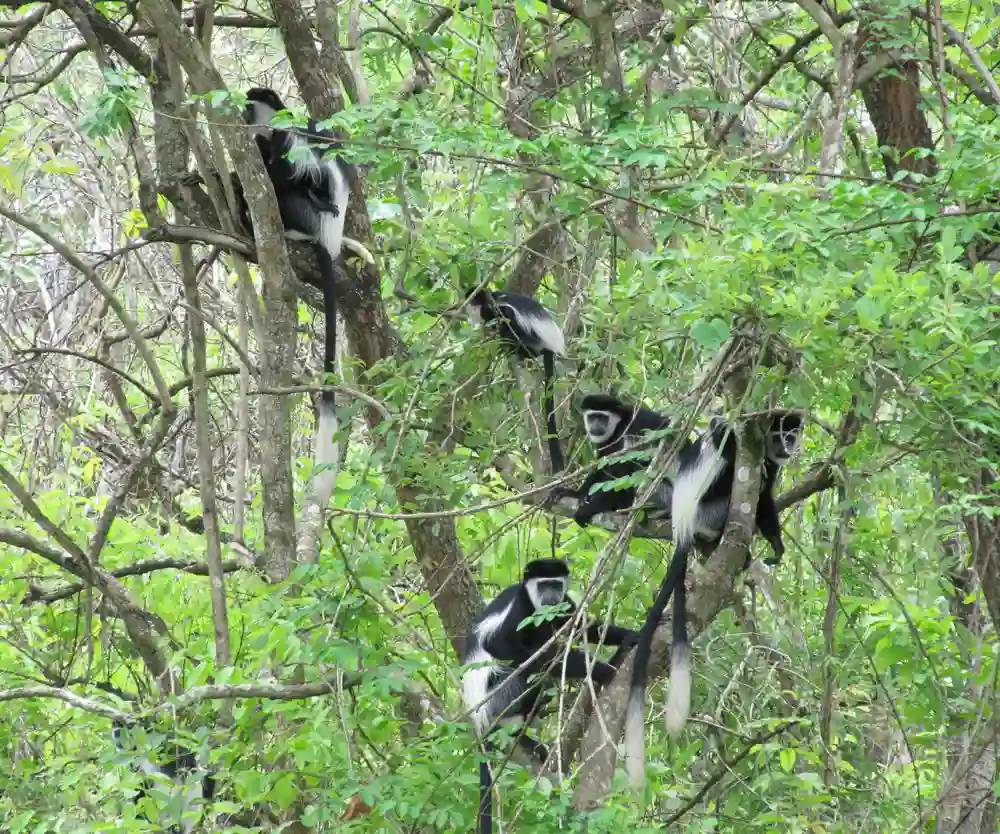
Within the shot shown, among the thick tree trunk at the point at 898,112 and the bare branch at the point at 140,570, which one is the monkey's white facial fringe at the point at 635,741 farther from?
the thick tree trunk at the point at 898,112

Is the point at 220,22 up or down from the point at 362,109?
up

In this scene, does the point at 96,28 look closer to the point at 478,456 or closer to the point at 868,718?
the point at 478,456

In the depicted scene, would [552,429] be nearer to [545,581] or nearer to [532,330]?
[532,330]

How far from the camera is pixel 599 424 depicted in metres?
3.64

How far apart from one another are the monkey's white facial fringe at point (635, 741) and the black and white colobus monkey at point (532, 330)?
928mm

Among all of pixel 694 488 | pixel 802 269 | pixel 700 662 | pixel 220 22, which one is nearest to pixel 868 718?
pixel 700 662

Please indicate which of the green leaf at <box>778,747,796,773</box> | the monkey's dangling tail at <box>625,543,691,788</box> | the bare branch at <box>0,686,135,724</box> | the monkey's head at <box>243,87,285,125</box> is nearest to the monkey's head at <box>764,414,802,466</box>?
the monkey's dangling tail at <box>625,543,691,788</box>

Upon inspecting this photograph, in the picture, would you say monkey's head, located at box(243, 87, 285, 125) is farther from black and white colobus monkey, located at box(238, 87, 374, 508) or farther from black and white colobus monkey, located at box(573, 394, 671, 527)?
black and white colobus monkey, located at box(573, 394, 671, 527)

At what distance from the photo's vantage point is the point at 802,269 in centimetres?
195

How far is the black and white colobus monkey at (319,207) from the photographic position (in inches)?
132

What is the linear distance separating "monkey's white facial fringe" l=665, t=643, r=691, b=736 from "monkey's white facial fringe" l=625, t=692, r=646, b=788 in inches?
2.8

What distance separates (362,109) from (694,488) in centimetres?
142

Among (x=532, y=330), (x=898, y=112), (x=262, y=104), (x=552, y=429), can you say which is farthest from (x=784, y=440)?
(x=262, y=104)

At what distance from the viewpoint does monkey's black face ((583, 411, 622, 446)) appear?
364cm
